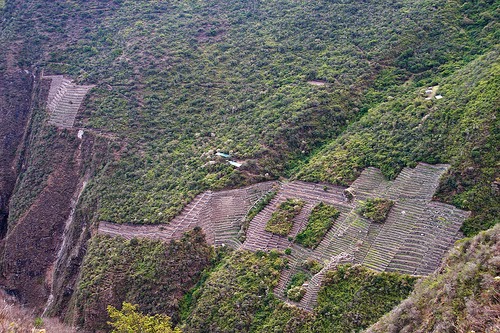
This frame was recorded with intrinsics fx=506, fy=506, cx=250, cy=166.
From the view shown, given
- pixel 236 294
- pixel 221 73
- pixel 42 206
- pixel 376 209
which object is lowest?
pixel 42 206

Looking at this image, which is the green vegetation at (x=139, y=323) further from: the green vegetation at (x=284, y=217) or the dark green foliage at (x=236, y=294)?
the green vegetation at (x=284, y=217)

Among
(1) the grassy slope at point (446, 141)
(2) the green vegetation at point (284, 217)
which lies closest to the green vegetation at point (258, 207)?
(2) the green vegetation at point (284, 217)

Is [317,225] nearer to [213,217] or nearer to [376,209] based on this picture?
[376,209]

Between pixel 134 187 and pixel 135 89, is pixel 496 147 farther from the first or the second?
pixel 135 89

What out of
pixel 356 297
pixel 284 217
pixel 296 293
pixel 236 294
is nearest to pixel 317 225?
pixel 284 217

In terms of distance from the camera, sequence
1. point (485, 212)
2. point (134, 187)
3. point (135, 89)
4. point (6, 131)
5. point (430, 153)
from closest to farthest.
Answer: point (485, 212)
point (430, 153)
point (134, 187)
point (135, 89)
point (6, 131)

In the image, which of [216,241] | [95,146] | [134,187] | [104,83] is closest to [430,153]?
[216,241]
